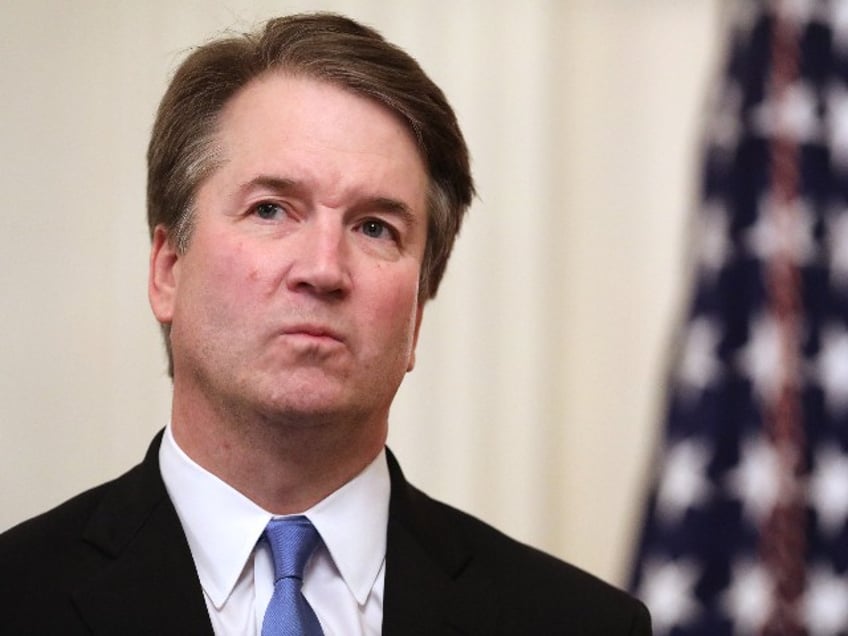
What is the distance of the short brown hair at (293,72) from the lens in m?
3.13

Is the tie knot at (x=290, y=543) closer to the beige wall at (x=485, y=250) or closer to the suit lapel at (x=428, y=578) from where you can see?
the suit lapel at (x=428, y=578)

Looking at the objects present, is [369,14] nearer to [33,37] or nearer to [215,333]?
[33,37]

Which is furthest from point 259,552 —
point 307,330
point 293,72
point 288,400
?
point 293,72

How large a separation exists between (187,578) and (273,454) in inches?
12.3

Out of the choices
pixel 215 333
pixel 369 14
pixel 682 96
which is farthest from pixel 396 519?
pixel 682 96

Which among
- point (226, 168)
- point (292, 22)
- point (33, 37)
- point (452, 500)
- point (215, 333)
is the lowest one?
point (452, 500)

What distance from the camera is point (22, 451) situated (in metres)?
4.46

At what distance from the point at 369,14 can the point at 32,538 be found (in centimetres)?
247

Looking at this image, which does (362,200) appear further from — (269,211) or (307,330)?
(307,330)

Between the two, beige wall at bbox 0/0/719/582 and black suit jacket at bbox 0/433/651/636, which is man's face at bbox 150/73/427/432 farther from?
beige wall at bbox 0/0/719/582

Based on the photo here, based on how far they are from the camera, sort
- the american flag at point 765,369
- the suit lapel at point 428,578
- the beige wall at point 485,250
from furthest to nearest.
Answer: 1. the beige wall at point 485,250
2. the american flag at point 765,369
3. the suit lapel at point 428,578

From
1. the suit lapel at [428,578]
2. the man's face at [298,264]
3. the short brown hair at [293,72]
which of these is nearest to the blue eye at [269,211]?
the man's face at [298,264]

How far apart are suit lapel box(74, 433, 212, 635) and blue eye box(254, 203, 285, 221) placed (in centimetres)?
57

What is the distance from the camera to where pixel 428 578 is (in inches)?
120
